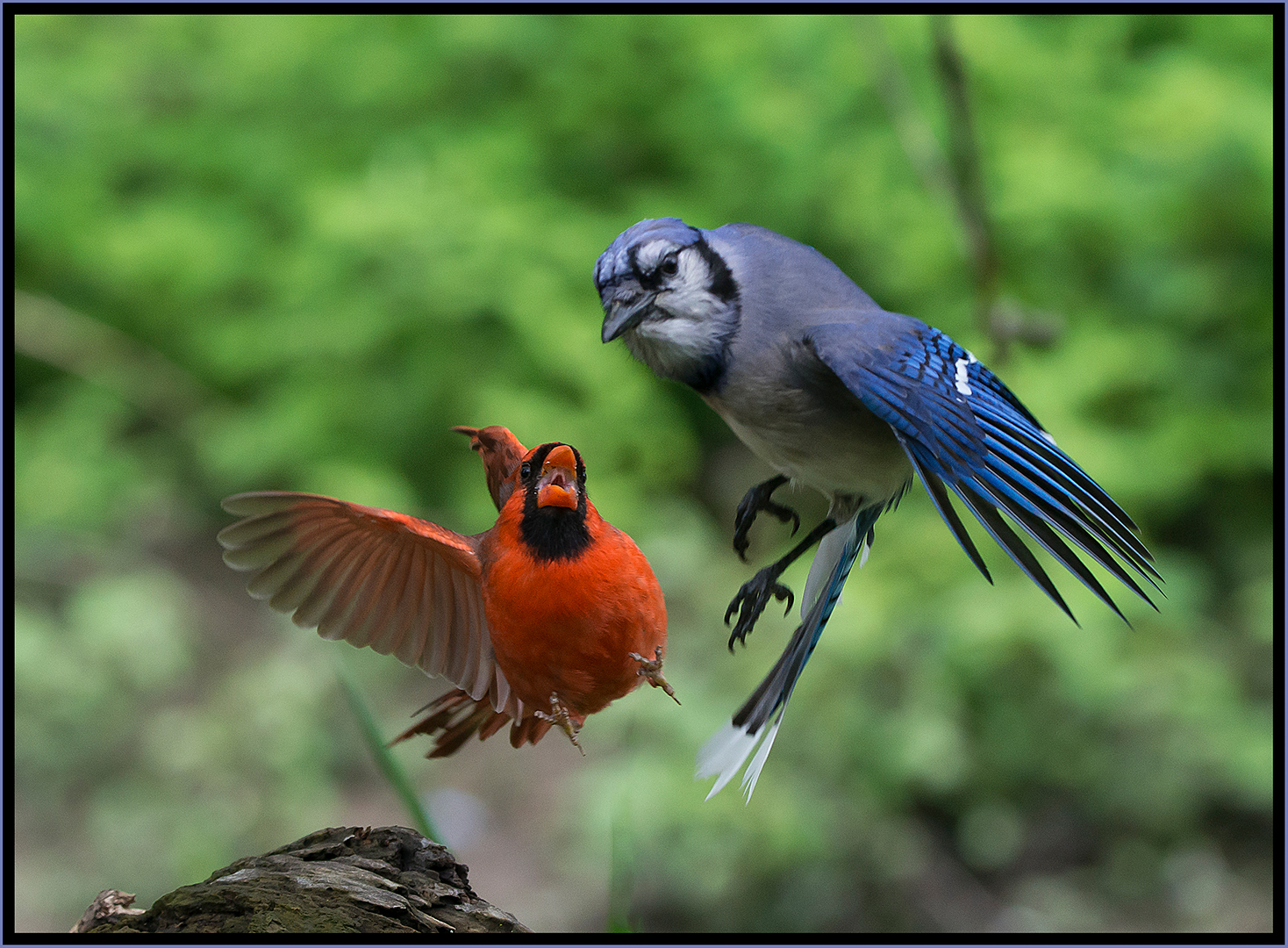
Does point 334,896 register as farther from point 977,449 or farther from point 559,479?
point 977,449

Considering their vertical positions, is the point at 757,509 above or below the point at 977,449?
above

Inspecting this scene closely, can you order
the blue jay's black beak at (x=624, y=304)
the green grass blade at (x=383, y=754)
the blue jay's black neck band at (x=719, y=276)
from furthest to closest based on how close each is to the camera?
the blue jay's black neck band at (x=719, y=276) → the blue jay's black beak at (x=624, y=304) → the green grass blade at (x=383, y=754)

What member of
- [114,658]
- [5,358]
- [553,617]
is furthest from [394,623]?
[114,658]

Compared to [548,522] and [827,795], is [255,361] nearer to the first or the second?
[827,795]

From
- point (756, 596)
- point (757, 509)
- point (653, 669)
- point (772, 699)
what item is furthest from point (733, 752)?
point (653, 669)

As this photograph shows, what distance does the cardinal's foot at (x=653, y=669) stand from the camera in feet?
3.43

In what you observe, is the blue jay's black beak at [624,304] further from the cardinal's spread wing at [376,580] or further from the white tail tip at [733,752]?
the white tail tip at [733,752]

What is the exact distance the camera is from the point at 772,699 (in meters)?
1.47

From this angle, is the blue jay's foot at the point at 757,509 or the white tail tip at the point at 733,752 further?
the blue jay's foot at the point at 757,509

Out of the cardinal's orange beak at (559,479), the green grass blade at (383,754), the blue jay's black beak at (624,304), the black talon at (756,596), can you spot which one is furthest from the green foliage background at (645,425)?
the cardinal's orange beak at (559,479)

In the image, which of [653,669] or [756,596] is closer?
[653,669]

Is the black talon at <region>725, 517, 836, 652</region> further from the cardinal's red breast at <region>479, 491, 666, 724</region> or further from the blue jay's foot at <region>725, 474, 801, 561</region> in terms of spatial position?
the cardinal's red breast at <region>479, 491, 666, 724</region>

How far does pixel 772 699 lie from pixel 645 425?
197cm

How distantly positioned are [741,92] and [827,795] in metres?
2.04
